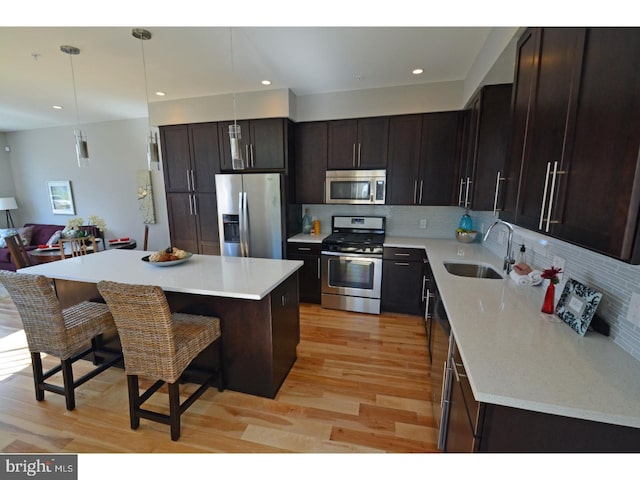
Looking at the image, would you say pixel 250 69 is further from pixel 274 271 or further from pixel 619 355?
pixel 619 355

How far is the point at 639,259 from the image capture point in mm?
706

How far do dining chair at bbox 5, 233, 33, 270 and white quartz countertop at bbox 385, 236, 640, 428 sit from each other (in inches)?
190

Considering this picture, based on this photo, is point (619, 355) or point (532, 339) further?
point (532, 339)

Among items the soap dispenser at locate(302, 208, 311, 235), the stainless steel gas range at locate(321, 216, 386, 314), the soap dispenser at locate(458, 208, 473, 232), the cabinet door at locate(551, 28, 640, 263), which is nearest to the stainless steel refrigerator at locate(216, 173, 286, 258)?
the soap dispenser at locate(302, 208, 311, 235)

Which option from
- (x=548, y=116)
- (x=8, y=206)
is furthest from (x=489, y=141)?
(x=8, y=206)

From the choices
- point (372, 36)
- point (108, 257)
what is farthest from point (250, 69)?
point (108, 257)

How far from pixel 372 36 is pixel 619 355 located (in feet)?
8.18

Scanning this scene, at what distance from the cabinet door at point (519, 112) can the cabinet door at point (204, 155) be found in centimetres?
333

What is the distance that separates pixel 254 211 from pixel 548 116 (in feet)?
9.70

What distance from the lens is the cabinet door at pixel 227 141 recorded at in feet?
11.6

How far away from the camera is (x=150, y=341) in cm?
156

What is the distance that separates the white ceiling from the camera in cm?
213
